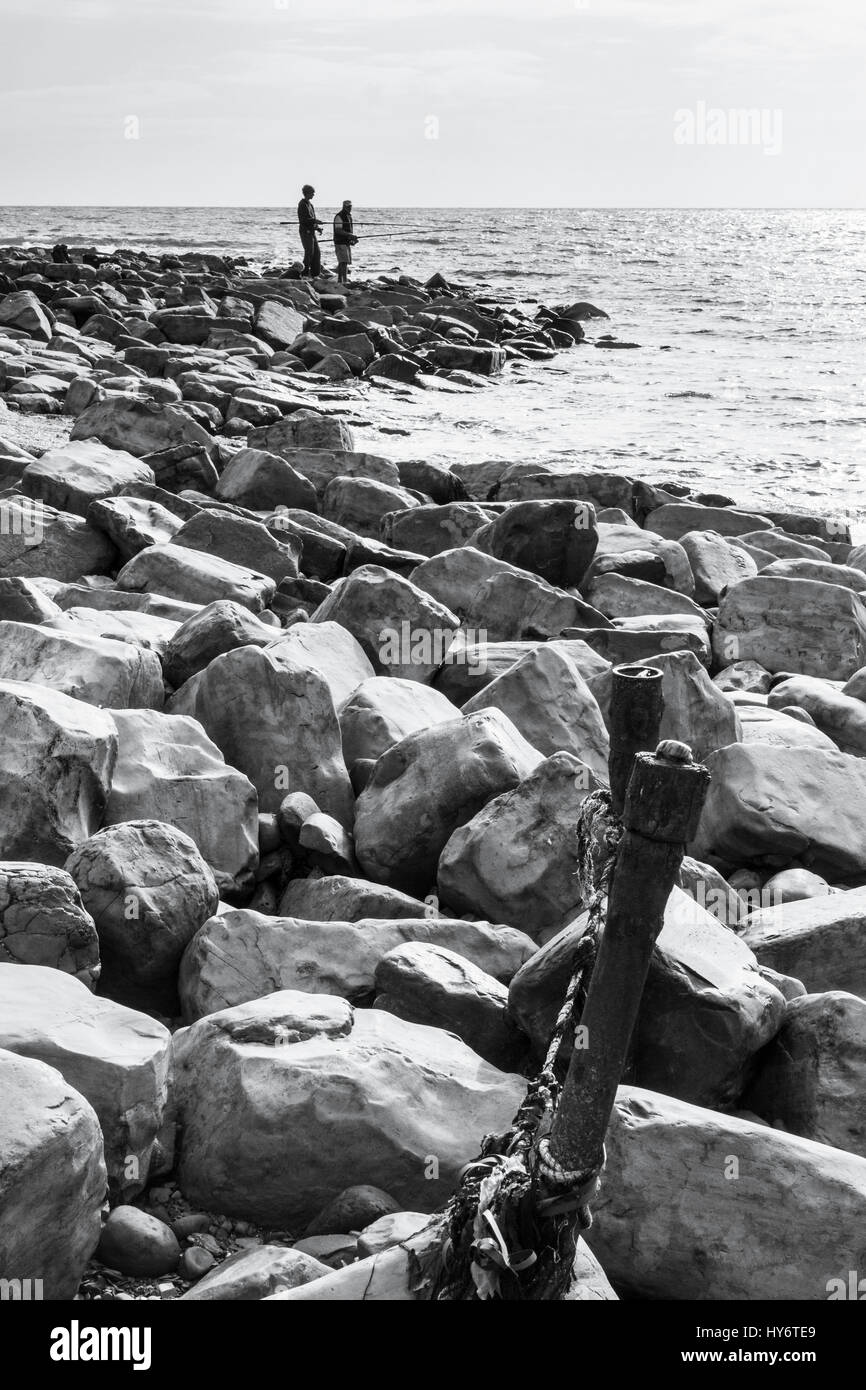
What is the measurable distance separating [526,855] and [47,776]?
1.42 meters

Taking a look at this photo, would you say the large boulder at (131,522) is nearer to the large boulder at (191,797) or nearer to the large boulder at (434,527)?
the large boulder at (434,527)

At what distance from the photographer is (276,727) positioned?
4637mm

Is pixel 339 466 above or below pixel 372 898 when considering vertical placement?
above

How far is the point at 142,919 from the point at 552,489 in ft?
22.3

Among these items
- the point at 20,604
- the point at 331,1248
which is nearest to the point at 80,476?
the point at 20,604

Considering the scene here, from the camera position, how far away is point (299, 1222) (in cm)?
290

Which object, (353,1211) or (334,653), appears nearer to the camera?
(353,1211)

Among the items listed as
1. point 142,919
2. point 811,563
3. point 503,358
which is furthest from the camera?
point 503,358

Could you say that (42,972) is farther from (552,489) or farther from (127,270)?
(127,270)

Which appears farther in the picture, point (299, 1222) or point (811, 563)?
point (811, 563)

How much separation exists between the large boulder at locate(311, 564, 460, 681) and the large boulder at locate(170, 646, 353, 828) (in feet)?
3.91

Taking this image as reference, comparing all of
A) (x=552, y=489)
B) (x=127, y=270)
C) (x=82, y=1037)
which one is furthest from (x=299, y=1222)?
(x=127, y=270)

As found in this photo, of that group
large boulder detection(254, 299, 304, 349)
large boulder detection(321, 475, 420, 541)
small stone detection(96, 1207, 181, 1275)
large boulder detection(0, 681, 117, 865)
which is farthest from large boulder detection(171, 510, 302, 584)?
large boulder detection(254, 299, 304, 349)

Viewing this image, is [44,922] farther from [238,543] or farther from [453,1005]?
[238,543]
